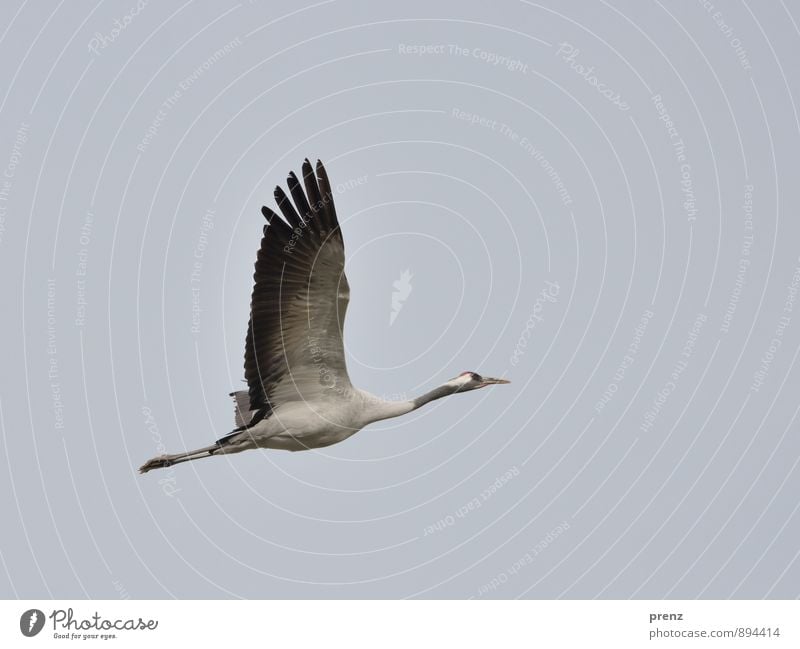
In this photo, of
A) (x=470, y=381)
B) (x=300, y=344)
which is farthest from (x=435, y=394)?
(x=300, y=344)

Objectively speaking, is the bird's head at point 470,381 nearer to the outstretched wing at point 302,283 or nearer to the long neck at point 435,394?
the long neck at point 435,394

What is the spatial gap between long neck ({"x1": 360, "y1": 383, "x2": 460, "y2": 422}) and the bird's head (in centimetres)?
9

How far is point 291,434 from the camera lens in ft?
91.5

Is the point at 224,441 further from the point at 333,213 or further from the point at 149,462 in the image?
the point at 333,213

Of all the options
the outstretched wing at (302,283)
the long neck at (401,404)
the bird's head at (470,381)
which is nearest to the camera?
the outstretched wing at (302,283)

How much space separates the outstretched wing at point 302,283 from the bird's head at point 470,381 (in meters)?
2.35

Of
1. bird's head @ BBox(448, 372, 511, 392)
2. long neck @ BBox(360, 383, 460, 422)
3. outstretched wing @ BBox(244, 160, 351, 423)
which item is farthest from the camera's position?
bird's head @ BBox(448, 372, 511, 392)

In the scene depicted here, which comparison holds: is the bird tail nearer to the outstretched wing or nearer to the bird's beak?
the outstretched wing

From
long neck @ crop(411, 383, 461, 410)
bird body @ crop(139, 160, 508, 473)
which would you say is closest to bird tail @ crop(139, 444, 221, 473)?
bird body @ crop(139, 160, 508, 473)

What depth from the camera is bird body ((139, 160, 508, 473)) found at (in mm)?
26969

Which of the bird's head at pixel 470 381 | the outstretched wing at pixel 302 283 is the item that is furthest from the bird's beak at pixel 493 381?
the outstretched wing at pixel 302 283

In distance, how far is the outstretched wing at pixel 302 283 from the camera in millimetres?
26938

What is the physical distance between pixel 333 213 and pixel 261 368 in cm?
267
